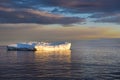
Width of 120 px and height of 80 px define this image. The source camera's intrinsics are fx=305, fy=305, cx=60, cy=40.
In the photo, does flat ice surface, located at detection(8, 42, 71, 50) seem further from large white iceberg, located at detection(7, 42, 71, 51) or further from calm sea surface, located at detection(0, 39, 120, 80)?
calm sea surface, located at detection(0, 39, 120, 80)

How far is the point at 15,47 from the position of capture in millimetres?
155500

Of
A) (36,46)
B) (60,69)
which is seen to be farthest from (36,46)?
(60,69)

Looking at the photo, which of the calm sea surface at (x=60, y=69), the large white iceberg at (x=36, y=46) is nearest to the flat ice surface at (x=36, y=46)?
the large white iceberg at (x=36, y=46)

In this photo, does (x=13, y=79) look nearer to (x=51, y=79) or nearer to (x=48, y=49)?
(x=51, y=79)

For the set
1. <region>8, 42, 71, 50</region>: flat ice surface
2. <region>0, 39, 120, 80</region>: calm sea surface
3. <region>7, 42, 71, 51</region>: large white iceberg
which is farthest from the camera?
<region>8, 42, 71, 50</region>: flat ice surface

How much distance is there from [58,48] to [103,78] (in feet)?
400

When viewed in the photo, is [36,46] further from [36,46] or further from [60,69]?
[60,69]

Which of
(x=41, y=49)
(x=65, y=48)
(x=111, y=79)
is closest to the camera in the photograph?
(x=111, y=79)

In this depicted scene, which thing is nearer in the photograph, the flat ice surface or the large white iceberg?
the large white iceberg

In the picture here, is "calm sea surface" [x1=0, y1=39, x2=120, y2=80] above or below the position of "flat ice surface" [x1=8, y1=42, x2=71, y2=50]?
below

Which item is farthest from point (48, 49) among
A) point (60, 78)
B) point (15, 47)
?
point (60, 78)

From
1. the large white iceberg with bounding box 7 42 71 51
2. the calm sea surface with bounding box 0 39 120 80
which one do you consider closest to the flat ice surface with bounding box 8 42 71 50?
the large white iceberg with bounding box 7 42 71 51

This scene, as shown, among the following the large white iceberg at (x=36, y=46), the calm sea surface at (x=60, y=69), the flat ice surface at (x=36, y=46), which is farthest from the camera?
the flat ice surface at (x=36, y=46)

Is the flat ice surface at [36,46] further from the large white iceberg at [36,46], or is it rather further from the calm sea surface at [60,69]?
the calm sea surface at [60,69]
